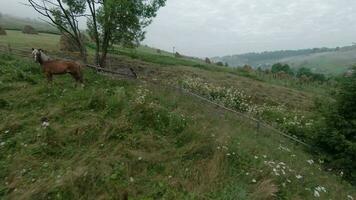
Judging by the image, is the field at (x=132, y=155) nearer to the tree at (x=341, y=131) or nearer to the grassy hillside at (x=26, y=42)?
the tree at (x=341, y=131)

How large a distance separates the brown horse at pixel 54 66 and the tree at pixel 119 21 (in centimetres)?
527

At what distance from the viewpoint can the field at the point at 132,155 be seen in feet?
18.2

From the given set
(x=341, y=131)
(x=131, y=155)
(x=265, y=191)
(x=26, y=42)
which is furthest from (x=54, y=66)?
(x=26, y=42)

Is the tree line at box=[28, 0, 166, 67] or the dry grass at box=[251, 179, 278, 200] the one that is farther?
the tree line at box=[28, 0, 166, 67]

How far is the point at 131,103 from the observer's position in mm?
8930

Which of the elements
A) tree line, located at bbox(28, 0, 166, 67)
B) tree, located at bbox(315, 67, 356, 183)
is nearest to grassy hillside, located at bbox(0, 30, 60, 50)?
tree line, located at bbox(28, 0, 166, 67)

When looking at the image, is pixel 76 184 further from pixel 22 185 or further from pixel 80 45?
pixel 80 45

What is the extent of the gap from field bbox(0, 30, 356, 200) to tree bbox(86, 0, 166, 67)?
23.9ft

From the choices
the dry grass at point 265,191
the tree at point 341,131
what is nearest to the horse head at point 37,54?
the dry grass at point 265,191

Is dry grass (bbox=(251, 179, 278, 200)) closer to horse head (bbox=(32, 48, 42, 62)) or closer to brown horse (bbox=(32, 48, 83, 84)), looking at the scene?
brown horse (bbox=(32, 48, 83, 84))

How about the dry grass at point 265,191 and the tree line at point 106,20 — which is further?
the tree line at point 106,20

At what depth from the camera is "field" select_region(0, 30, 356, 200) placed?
555cm

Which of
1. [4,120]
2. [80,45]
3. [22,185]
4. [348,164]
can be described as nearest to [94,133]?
[22,185]

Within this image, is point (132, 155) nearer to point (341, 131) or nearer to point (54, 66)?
point (54, 66)
